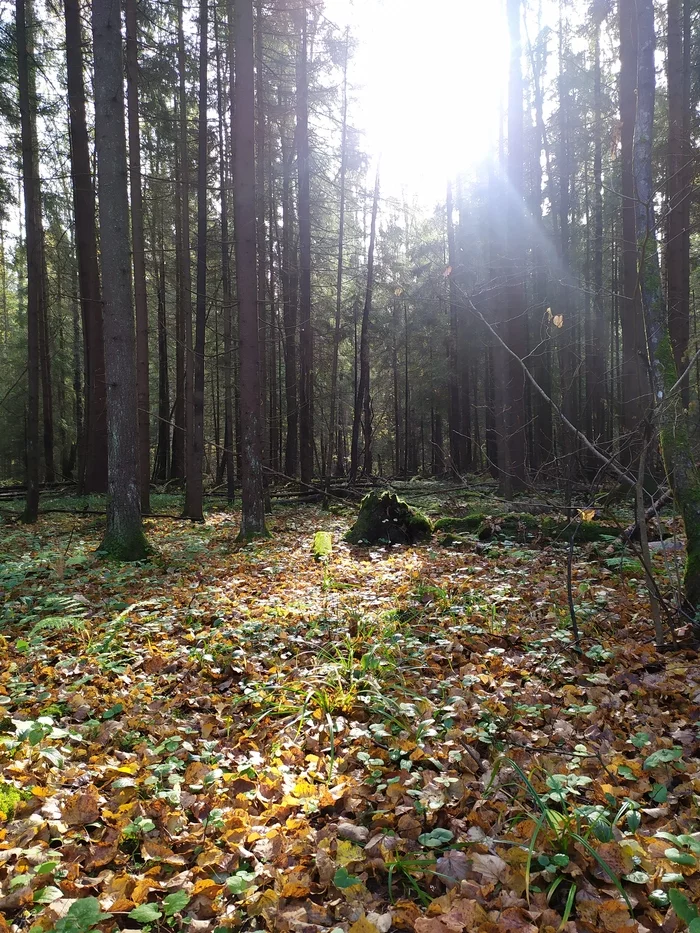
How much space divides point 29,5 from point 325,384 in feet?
47.6

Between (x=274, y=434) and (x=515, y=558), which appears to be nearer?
(x=515, y=558)

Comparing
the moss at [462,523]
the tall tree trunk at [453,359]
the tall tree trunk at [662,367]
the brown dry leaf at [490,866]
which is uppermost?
the tall tree trunk at [453,359]

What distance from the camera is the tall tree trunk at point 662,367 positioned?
4211 millimetres

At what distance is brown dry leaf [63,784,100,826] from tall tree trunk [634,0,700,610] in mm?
4238

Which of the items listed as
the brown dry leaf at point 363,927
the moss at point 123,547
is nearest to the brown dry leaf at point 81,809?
the brown dry leaf at point 363,927

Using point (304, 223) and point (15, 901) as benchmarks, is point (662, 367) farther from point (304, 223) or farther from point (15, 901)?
point (304, 223)

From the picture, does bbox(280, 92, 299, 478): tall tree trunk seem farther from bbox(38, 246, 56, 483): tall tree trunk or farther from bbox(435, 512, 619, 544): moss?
bbox(435, 512, 619, 544): moss

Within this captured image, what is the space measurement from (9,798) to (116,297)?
→ 21.5 feet

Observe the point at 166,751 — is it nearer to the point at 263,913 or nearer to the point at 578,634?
the point at 263,913

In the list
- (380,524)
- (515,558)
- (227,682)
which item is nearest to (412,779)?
(227,682)

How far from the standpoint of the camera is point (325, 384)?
23.4 meters

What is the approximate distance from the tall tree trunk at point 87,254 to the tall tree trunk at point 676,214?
1161 centimetres

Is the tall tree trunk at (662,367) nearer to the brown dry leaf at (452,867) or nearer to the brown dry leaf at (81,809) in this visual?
the brown dry leaf at (452,867)

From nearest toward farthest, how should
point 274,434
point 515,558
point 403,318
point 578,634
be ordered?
1. point 578,634
2. point 515,558
3. point 274,434
4. point 403,318
